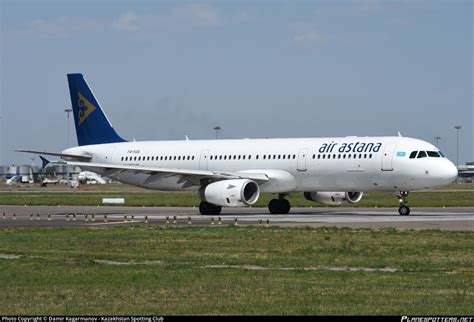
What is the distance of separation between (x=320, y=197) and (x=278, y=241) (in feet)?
79.8

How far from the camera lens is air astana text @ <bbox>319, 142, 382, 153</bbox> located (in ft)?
161

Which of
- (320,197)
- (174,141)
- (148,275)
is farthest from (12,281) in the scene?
(174,141)

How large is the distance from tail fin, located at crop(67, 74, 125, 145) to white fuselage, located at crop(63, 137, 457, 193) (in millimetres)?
2181

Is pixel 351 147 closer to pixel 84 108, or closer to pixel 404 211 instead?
pixel 404 211

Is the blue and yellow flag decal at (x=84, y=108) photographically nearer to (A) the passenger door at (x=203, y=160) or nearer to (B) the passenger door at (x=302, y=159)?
(A) the passenger door at (x=203, y=160)

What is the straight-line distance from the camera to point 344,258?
24.9 meters

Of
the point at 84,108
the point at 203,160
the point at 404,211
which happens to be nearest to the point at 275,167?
the point at 203,160

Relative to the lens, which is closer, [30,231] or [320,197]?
[30,231]

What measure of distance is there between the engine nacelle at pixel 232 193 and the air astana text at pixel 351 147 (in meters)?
4.02

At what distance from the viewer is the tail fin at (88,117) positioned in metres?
61.7

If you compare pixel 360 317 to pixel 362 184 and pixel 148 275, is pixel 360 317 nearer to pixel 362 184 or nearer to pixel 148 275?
pixel 148 275

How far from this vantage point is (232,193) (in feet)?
161

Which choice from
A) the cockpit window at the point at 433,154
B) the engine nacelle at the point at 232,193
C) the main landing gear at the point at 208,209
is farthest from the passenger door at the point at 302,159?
the cockpit window at the point at 433,154

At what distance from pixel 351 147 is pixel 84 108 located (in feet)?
64.5
